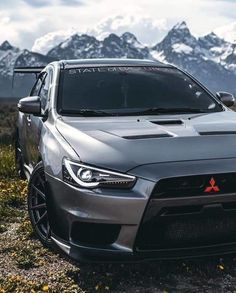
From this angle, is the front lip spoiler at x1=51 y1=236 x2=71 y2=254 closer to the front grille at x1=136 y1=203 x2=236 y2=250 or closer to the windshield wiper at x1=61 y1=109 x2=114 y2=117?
the front grille at x1=136 y1=203 x2=236 y2=250

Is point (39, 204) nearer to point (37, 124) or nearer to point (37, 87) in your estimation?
point (37, 124)

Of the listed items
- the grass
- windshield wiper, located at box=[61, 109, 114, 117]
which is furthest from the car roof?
the grass

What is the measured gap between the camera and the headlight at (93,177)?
3727 mm

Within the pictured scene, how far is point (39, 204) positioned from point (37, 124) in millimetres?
1056

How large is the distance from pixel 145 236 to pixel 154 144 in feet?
2.32

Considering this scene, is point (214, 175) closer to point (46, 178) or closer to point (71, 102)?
point (46, 178)

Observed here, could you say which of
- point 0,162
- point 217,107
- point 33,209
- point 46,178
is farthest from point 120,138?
point 0,162

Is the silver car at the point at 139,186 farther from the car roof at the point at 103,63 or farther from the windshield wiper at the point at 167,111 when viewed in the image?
the car roof at the point at 103,63

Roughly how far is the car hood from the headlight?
2.2 inches

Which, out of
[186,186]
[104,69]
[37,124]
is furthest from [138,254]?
[104,69]

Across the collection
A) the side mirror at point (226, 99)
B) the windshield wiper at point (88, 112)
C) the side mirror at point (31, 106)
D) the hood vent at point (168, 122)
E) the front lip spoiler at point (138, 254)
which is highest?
the hood vent at point (168, 122)

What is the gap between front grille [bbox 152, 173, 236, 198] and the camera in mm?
3660

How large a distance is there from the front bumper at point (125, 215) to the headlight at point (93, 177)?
0.15ft

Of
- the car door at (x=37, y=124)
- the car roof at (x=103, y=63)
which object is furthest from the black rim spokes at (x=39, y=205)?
the car roof at (x=103, y=63)
